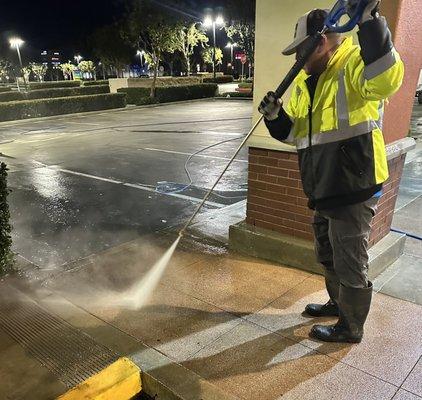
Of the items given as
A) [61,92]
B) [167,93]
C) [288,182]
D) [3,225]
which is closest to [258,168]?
[288,182]

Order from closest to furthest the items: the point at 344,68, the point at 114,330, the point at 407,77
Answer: the point at 344,68 → the point at 114,330 → the point at 407,77

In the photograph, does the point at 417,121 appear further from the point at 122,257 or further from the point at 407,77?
the point at 122,257

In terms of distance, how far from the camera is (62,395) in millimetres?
2545

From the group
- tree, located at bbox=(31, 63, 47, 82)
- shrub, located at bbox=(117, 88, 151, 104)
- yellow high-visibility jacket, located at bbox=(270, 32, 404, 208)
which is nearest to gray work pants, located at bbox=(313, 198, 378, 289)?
yellow high-visibility jacket, located at bbox=(270, 32, 404, 208)

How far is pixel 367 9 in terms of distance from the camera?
2.11m

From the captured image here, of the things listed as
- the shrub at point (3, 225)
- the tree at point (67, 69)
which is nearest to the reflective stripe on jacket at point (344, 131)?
the shrub at point (3, 225)

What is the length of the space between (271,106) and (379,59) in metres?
0.70

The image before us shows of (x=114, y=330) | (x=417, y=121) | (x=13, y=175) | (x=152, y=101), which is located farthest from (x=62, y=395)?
(x=152, y=101)

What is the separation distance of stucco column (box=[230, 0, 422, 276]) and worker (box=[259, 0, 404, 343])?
100cm

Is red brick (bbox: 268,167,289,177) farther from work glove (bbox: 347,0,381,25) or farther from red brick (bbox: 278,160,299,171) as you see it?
work glove (bbox: 347,0,381,25)

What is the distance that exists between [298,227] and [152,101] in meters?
25.3

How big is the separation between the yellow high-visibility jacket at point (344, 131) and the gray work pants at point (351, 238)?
0.11 m

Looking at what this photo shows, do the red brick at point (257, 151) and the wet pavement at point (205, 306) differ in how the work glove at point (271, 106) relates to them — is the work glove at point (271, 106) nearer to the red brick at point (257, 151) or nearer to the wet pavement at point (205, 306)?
the red brick at point (257, 151)

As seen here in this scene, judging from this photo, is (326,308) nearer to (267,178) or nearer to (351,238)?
(351,238)
